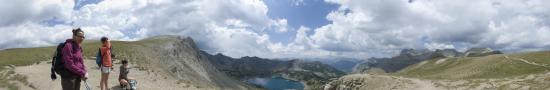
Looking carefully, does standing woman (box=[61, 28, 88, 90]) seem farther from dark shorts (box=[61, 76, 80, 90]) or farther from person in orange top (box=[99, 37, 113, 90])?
person in orange top (box=[99, 37, 113, 90])

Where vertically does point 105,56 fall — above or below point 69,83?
above

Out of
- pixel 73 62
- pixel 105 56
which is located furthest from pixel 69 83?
pixel 105 56

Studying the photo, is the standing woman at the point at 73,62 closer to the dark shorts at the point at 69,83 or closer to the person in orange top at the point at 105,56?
the dark shorts at the point at 69,83

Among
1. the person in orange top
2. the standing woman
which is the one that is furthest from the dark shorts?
the person in orange top

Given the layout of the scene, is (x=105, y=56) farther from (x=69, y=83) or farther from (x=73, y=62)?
(x=73, y=62)

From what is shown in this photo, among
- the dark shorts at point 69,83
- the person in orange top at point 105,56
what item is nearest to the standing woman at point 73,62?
the dark shorts at point 69,83

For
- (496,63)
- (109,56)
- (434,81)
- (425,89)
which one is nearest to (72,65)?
(109,56)

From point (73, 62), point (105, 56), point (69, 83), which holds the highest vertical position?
point (105, 56)

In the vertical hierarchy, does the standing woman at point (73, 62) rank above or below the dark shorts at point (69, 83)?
above

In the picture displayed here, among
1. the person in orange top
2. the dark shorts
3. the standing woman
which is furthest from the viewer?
the person in orange top

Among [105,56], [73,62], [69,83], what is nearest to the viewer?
[73,62]

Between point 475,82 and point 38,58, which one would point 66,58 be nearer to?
point 475,82
